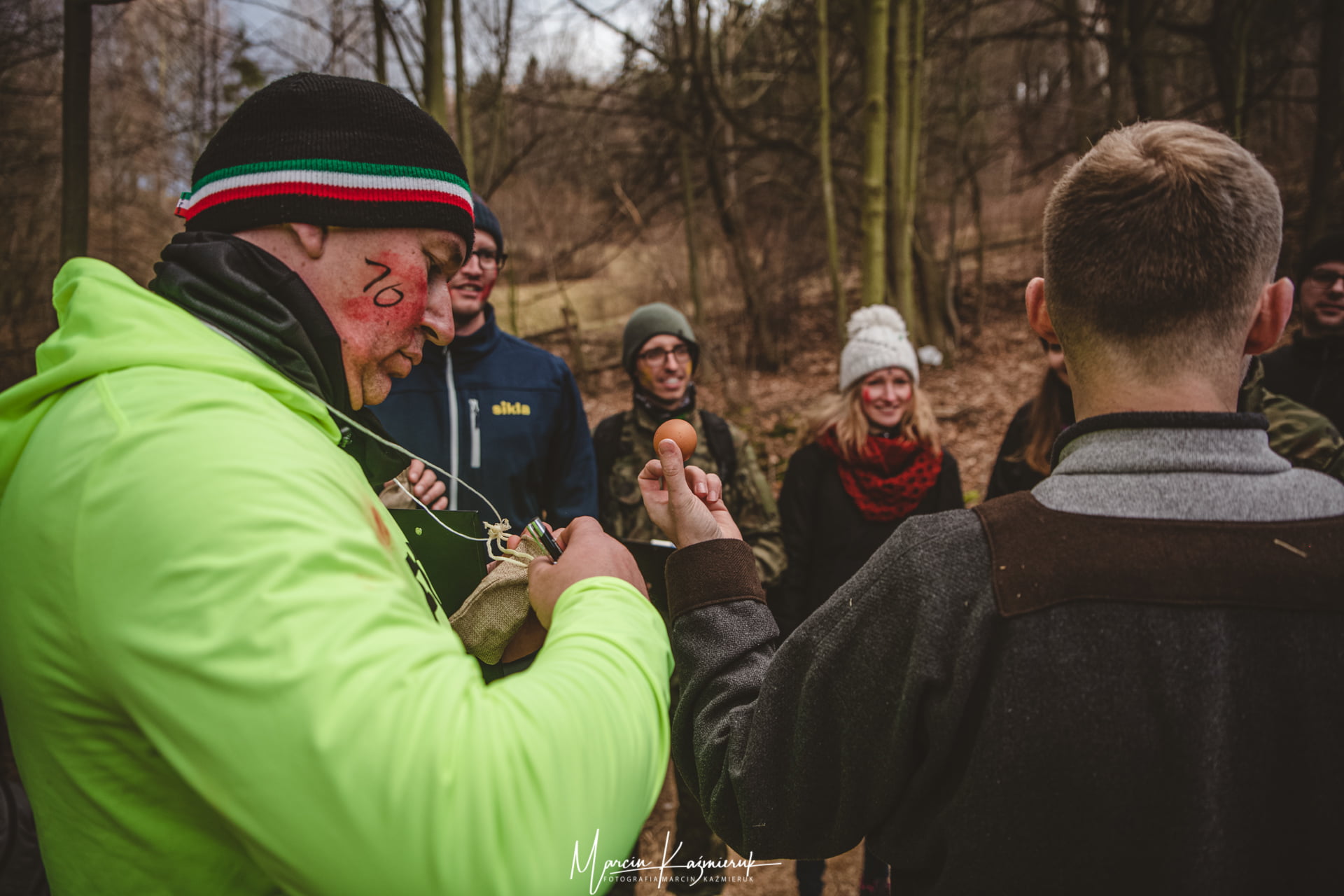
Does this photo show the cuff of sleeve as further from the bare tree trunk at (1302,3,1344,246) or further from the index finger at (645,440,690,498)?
the bare tree trunk at (1302,3,1344,246)

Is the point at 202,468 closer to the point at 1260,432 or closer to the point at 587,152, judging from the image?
the point at 1260,432

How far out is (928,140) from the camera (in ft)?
49.2

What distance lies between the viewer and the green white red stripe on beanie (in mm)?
1399

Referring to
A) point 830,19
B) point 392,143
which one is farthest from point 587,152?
point 392,143

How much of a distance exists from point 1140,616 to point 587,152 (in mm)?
13263

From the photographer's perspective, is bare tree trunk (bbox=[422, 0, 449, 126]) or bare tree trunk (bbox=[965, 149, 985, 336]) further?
bare tree trunk (bbox=[965, 149, 985, 336])

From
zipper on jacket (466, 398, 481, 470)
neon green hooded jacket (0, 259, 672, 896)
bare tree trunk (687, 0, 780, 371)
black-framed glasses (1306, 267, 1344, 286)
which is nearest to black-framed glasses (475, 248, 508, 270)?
zipper on jacket (466, 398, 481, 470)

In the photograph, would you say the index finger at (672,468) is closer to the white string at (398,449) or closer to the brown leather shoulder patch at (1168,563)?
the white string at (398,449)

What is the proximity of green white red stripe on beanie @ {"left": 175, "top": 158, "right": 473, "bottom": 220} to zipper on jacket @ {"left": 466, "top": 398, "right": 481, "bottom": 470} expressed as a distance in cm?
209

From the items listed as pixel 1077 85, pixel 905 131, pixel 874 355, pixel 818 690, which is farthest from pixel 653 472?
pixel 1077 85

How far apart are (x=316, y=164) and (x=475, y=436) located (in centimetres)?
223

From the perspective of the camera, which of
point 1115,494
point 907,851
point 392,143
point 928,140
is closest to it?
point 1115,494

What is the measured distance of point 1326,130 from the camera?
10.5 metres

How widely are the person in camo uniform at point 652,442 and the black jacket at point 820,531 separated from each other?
11 centimetres
